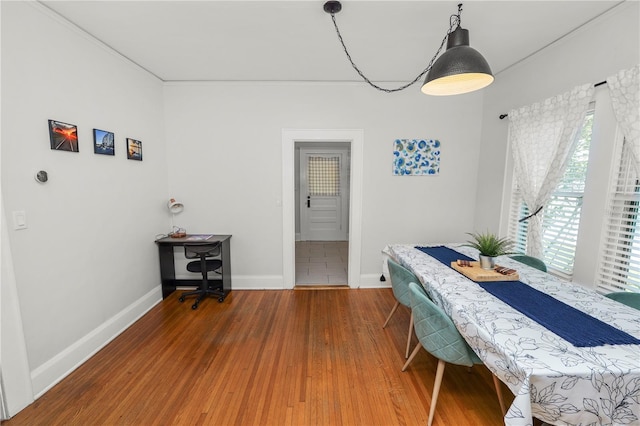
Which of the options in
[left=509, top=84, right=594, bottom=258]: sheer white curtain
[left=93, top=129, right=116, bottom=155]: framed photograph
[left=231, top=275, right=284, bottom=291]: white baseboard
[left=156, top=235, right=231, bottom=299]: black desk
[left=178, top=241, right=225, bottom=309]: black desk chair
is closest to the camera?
[left=509, top=84, right=594, bottom=258]: sheer white curtain

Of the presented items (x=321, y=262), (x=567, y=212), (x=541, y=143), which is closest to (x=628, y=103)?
(x=541, y=143)

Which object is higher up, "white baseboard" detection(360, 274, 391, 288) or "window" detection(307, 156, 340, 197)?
"window" detection(307, 156, 340, 197)

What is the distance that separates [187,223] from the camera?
3354mm

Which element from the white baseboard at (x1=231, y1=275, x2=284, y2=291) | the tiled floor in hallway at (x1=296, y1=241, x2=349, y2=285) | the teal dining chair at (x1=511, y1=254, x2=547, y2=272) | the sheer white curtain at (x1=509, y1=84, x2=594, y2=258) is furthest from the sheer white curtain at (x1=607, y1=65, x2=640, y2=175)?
the white baseboard at (x1=231, y1=275, x2=284, y2=291)

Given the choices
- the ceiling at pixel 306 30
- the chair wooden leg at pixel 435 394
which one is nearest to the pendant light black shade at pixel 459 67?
the ceiling at pixel 306 30

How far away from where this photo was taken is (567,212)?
86.0 inches

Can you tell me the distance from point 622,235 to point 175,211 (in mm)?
4244

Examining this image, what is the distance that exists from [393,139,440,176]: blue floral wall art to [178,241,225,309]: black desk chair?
2.44m

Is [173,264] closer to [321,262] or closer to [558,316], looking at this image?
[321,262]

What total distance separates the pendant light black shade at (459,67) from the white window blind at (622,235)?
3.69 ft

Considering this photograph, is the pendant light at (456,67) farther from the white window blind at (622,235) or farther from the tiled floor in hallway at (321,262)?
the tiled floor in hallway at (321,262)

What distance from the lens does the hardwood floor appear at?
62.7 inches

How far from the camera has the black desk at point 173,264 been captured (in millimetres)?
3002

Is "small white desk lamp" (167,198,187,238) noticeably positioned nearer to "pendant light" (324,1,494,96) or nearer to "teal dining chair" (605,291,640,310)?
"pendant light" (324,1,494,96)
